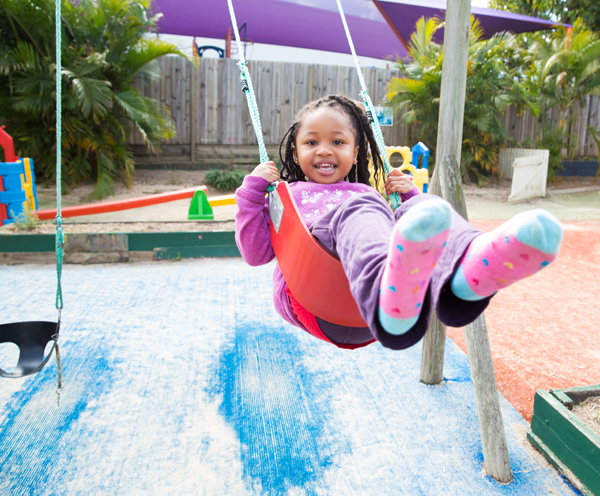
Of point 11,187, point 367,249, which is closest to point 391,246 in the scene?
point 367,249

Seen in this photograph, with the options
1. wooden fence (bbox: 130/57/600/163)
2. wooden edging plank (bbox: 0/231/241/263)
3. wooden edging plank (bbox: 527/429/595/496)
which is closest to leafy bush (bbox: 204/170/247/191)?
wooden fence (bbox: 130/57/600/163)

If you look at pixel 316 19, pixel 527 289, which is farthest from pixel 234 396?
pixel 316 19

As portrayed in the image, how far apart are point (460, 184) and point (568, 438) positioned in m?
1.03

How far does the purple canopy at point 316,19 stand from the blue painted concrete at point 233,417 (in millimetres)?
7423

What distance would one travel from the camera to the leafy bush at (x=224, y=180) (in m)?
7.05

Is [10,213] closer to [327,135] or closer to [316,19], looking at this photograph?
[327,135]

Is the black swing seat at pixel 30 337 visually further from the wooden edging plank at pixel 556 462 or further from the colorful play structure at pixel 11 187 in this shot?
the colorful play structure at pixel 11 187

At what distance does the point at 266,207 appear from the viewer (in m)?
1.59

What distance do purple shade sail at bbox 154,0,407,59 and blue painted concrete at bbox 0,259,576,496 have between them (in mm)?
7832

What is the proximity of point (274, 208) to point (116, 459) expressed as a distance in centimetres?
112

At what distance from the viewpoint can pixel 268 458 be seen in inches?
68.9

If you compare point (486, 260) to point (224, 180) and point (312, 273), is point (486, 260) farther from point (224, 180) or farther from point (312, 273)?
point (224, 180)

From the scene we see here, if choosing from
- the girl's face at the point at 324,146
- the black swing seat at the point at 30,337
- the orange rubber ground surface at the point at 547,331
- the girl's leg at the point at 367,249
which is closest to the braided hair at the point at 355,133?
the girl's face at the point at 324,146

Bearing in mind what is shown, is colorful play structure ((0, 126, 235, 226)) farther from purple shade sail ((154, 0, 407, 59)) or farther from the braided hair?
purple shade sail ((154, 0, 407, 59))
